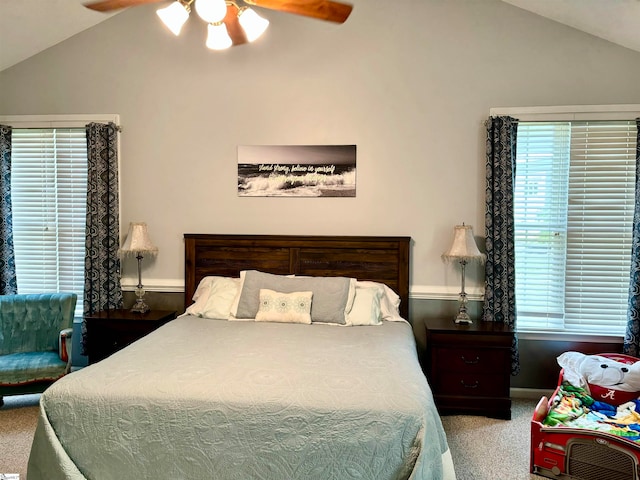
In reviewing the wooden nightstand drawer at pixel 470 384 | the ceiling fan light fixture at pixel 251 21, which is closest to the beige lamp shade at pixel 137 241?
the ceiling fan light fixture at pixel 251 21

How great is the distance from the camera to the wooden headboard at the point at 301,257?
12.2 feet

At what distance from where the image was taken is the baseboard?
12.1ft

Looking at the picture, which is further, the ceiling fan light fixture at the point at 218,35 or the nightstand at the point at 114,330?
the nightstand at the point at 114,330

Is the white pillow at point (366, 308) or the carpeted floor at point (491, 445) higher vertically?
the white pillow at point (366, 308)

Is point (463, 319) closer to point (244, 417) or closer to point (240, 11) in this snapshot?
point (244, 417)

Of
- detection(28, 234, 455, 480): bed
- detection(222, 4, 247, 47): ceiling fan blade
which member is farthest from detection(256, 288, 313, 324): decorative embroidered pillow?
detection(222, 4, 247, 47): ceiling fan blade

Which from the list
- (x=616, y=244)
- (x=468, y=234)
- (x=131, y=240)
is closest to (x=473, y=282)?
(x=468, y=234)

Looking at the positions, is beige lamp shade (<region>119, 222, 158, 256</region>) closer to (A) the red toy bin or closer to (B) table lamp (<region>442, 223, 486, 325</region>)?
(B) table lamp (<region>442, 223, 486, 325</region>)

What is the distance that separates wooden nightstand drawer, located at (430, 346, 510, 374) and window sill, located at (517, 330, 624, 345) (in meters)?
0.52

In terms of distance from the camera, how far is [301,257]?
381 centimetres

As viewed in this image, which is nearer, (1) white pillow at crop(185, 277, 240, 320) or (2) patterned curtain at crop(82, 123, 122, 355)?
(1) white pillow at crop(185, 277, 240, 320)

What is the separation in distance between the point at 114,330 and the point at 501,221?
127 inches

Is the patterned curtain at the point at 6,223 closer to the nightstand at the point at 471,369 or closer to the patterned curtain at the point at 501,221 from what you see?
the nightstand at the point at 471,369

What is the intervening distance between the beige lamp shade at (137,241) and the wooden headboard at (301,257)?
32 cm
